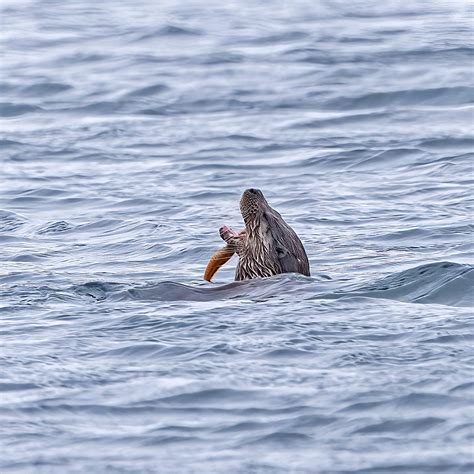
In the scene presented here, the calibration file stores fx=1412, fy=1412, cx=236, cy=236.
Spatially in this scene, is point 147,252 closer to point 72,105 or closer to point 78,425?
point 78,425

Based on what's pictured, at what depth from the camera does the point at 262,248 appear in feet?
32.7

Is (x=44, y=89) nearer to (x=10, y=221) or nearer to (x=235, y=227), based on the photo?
(x=10, y=221)

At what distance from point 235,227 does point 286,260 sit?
121 inches

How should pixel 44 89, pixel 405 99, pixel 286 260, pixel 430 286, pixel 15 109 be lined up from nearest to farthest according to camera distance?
pixel 430 286
pixel 286 260
pixel 405 99
pixel 15 109
pixel 44 89

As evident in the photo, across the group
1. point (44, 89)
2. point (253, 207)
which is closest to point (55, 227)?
point (253, 207)

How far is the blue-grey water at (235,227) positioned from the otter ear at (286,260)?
1.05ft

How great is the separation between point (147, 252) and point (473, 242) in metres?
2.71

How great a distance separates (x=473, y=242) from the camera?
11617mm

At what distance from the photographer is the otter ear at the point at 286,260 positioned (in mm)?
9906

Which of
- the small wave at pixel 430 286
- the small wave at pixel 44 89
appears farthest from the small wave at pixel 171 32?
the small wave at pixel 430 286

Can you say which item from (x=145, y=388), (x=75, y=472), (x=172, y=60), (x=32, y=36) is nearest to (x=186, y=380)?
(x=145, y=388)

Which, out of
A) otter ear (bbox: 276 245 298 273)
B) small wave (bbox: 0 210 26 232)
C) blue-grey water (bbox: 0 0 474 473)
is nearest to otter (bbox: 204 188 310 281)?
otter ear (bbox: 276 245 298 273)

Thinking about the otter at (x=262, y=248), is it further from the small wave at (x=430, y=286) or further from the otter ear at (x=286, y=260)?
the small wave at (x=430, y=286)

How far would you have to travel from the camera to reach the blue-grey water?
6.68 m
